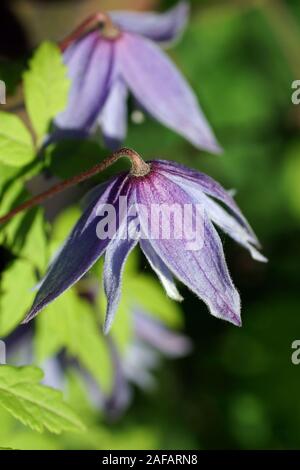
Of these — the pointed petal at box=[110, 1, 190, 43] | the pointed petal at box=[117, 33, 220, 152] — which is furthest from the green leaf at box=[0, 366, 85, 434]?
the pointed petal at box=[110, 1, 190, 43]

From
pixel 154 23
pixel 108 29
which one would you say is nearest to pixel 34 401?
pixel 108 29

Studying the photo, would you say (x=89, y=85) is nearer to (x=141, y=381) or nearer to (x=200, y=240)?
(x=200, y=240)

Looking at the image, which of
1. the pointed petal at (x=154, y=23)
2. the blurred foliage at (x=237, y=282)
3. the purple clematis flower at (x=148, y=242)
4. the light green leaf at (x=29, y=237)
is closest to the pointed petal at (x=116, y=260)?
the purple clematis flower at (x=148, y=242)

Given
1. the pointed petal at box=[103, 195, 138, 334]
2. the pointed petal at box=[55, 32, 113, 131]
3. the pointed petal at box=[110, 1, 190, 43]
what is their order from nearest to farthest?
1. the pointed petal at box=[103, 195, 138, 334]
2. the pointed petal at box=[55, 32, 113, 131]
3. the pointed petal at box=[110, 1, 190, 43]

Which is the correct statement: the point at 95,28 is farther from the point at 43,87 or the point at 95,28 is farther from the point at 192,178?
the point at 192,178

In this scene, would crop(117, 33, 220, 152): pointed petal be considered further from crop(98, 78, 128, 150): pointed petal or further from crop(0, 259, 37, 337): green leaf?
crop(0, 259, 37, 337): green leaf
